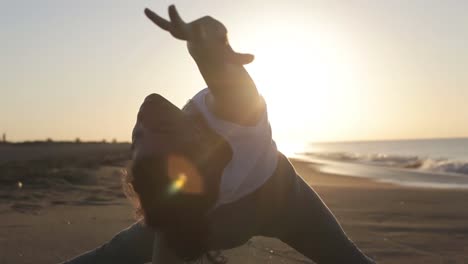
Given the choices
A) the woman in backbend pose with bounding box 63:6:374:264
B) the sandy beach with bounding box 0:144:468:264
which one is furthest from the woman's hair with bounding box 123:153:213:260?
the sandy beach with bounding box 0:144:468:264

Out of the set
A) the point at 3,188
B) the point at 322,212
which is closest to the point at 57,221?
the point at 3,188

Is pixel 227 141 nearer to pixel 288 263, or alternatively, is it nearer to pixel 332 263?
pixel 332 263

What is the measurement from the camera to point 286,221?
2.55 metres

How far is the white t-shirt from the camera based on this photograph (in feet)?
7.62

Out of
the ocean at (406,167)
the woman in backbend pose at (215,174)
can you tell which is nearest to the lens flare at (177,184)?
the woman in backbend pose at (215,174)

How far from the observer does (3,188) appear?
930 cm

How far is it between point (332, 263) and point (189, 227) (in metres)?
0.82

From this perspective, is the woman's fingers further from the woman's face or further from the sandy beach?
the sandy beach

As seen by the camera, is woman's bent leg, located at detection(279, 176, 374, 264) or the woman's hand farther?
woman's bent leg, located at detection(279, 176, 374, 264)

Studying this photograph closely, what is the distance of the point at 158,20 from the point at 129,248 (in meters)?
1.21

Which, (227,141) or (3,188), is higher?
(227,141)

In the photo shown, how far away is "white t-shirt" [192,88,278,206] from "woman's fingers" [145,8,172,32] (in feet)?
1.48

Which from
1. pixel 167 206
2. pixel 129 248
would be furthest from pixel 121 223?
pixel 167 206

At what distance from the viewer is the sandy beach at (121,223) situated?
5312 millimetres
